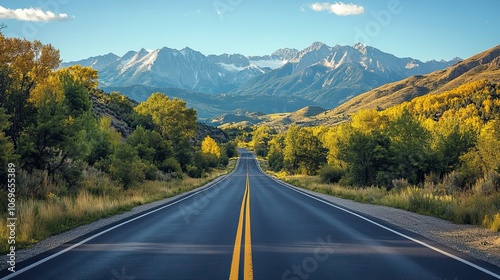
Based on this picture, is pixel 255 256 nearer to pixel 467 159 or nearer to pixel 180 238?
pixel 180 238

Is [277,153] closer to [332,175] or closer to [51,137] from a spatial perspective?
[332,175]

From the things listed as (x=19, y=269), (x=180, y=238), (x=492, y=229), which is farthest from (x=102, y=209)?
(x=492, y=229)

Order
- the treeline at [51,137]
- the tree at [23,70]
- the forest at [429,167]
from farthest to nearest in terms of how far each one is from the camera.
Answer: the tree at [23,70], the treeline at [51,137], the forest at [429,167]

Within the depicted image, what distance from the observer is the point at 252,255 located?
851cm

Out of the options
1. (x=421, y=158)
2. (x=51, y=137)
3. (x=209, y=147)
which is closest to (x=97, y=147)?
(x=51, y=137)

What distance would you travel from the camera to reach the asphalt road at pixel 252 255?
709 cm

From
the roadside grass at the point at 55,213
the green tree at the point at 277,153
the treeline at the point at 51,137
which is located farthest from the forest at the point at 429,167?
the green tree at the point at 277,153

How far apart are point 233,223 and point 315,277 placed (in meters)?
7.41

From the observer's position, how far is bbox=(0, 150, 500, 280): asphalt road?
23.3 ft

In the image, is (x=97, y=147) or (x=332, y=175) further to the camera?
(x=332, y=175)

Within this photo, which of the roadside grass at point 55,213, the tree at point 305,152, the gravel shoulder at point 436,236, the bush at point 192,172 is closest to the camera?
the gravel shoulder at point 436,236

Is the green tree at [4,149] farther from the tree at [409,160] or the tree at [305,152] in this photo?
the tree at [305,152]

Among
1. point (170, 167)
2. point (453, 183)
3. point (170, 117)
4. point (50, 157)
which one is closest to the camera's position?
point (50, 157)

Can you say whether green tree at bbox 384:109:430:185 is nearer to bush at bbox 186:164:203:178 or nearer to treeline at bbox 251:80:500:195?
treeline at bbox 251:80:500:195
